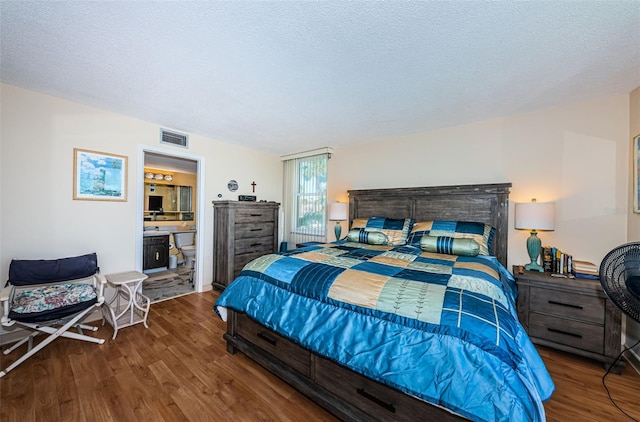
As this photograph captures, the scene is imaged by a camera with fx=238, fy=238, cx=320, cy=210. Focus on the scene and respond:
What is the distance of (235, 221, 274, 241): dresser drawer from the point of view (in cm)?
374

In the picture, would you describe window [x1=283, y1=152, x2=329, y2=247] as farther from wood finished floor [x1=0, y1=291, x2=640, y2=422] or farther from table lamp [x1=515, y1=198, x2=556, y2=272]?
table lamp [x1=515, y1=198, x2=556, y2=272]

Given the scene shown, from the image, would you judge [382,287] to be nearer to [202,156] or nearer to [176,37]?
[176,37]

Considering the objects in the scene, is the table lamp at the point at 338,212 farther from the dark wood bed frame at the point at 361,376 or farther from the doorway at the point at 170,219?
the doorway at the point at 170,219

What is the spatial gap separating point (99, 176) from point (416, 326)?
139 inches

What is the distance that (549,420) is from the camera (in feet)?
4.84

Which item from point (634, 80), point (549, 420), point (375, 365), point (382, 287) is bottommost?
point (549, 420)

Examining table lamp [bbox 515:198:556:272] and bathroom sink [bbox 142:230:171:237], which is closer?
table lamp [bbox 515:198:556:272]

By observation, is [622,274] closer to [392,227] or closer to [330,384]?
[330,384]

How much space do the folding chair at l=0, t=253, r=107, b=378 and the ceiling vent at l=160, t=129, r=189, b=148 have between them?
1658 mm

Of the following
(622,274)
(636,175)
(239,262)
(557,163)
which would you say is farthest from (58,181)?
(636,175)

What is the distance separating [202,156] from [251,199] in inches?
39.7

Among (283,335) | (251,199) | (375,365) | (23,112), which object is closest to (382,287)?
(375,365)

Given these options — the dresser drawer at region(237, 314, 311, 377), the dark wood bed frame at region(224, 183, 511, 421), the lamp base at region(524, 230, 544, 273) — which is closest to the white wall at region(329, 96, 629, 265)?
the dark wood bed frame at region(224, 183, 511, 421)

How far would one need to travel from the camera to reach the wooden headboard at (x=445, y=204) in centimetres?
279
